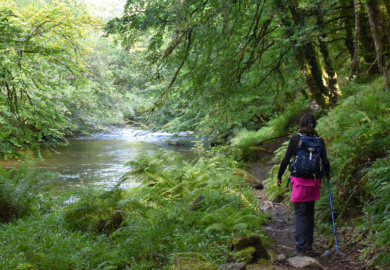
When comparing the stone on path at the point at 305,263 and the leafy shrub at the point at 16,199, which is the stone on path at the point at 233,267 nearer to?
the stone on path at the point at 305,263

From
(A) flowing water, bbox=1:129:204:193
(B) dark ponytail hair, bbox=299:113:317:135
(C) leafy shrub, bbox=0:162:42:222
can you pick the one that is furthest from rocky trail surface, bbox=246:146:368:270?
(C) leafy shrub, bbox=0:162:42:222

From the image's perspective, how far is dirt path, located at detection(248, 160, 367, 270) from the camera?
11.8ft

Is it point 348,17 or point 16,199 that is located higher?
point 348,17

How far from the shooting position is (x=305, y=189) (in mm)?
4176

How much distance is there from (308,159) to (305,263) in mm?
1303

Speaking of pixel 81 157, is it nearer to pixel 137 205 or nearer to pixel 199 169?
pixel 199 169

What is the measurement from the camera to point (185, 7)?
4949 mm

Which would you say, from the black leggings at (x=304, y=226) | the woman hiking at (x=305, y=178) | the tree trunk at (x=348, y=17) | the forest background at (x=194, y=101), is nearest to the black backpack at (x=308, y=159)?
the woman hiking at (x=305, y=178)

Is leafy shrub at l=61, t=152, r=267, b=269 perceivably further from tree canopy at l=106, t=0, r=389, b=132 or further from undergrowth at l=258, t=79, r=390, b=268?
tree canopy at l=106, t=0, r=389, b=132

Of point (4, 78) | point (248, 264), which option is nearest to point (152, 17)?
point (4, 78)

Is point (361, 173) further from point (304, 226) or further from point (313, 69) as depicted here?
point (313, 69)

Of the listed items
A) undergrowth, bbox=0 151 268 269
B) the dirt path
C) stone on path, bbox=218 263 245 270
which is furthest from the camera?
undergrowth, bbox=0 151 268 269

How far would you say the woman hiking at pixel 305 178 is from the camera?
412 centimetres

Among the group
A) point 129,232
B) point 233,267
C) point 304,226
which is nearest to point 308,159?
point 304,226
